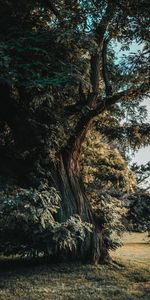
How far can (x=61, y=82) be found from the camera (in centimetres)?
868

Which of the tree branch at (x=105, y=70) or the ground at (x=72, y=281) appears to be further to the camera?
the tree branch at (x=105, y=70)

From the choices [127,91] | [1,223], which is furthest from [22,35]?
[1,223]

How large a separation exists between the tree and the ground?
0.82 meters

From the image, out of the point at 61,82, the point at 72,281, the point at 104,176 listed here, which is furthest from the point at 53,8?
the point at 72,281

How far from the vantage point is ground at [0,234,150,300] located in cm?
877

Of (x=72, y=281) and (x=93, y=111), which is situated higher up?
(x=93, y=111)

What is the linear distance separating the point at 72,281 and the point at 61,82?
4.92 meters

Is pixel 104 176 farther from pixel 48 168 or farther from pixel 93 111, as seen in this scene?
pixel 93 111

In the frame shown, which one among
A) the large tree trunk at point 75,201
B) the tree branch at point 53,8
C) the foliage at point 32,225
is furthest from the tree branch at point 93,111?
the tree branch at point 53,8

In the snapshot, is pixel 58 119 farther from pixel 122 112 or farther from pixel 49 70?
pixel 122 112

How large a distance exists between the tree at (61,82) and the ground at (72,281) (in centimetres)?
82

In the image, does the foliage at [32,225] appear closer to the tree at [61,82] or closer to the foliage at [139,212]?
the tree at [61,82]

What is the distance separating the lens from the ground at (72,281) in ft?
28.8

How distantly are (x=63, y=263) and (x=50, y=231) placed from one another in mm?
1510
